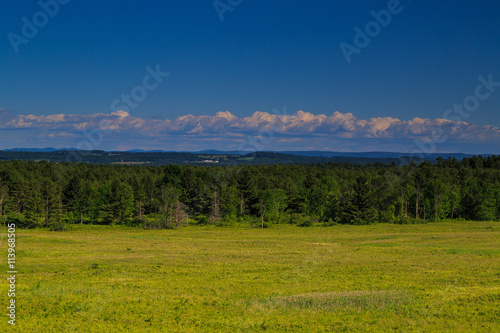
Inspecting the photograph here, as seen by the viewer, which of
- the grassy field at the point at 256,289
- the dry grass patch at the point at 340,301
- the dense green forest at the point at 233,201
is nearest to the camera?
the grassy field at the point at 256,289

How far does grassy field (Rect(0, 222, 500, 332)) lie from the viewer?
19875 millimetres

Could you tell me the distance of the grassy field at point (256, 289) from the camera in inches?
782

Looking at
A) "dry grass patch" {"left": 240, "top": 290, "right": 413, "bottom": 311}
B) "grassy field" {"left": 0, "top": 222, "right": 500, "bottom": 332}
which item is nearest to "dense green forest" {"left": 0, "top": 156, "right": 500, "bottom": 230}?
"grassy field" {"left": 0, "top": 222, "right": 500, "bottom": 332}

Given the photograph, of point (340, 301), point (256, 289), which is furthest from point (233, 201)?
point (340, 301)

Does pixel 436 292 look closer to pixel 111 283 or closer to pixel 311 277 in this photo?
pixel 311 277

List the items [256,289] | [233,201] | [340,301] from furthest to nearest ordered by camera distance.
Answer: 1. [233,201]
2. [256,289]
3. [340,301]

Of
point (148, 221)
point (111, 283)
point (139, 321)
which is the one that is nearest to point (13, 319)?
point (139, 321)

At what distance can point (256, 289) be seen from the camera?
91.3ft

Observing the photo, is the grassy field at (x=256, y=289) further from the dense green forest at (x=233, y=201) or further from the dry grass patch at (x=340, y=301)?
the dense green forest at (x=233, y=201)

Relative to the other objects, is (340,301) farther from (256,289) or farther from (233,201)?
(233,201)

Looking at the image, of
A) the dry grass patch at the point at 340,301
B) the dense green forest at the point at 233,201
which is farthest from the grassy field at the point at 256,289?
the dense green forest at the point at 233,201

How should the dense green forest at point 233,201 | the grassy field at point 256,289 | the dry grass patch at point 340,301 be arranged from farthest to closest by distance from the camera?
the dense green forest at point 233,201 → the dry grass patch at point 340,301 → the grassy field at point 256,289

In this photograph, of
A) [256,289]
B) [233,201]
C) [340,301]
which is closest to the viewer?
[340,301]

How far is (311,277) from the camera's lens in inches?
1281
